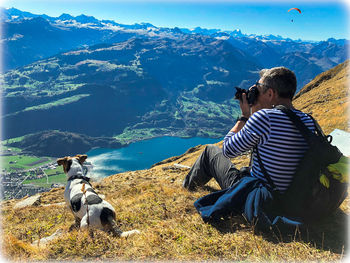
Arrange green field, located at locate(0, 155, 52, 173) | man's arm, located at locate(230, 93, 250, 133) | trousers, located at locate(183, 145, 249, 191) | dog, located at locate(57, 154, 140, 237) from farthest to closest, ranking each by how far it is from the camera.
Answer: green field, located at locate(0, 155, 52, 173) → dog, located at locate(57, 154, 140, 237) → trousers, located at locate(183, 145, 249, 191) → man's arm, located at locate(230, 93, 250, 133)

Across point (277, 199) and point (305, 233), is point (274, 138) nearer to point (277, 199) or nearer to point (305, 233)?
point (277, 199)

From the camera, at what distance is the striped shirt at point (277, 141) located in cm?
392

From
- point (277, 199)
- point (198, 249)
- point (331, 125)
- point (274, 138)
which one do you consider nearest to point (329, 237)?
point (277, 199)

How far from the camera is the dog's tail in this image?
205 inches

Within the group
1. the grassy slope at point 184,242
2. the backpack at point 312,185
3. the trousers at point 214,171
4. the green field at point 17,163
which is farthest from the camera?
the green field at point 17,163

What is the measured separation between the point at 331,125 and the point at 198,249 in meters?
14.5

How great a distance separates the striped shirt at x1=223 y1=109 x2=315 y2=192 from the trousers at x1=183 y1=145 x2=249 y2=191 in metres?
0.95

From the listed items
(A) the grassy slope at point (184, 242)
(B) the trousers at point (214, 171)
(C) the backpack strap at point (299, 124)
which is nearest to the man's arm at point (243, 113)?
(B) the trousers at point (214, 171)

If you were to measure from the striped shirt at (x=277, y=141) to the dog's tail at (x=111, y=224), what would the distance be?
309cm

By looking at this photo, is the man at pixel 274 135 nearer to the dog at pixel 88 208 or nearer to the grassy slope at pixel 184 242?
the grassy slope at pixel 184 242

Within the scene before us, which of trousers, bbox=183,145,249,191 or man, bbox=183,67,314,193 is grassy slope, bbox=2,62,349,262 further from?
man, bbox=183,67,314,193

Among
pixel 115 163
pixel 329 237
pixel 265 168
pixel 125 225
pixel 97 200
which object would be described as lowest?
pixel 115 163

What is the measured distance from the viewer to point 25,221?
8.41 meters

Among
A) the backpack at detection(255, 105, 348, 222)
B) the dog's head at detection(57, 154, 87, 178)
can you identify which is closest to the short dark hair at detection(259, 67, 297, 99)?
the backpack at detection(255, 105, 348, 222)
